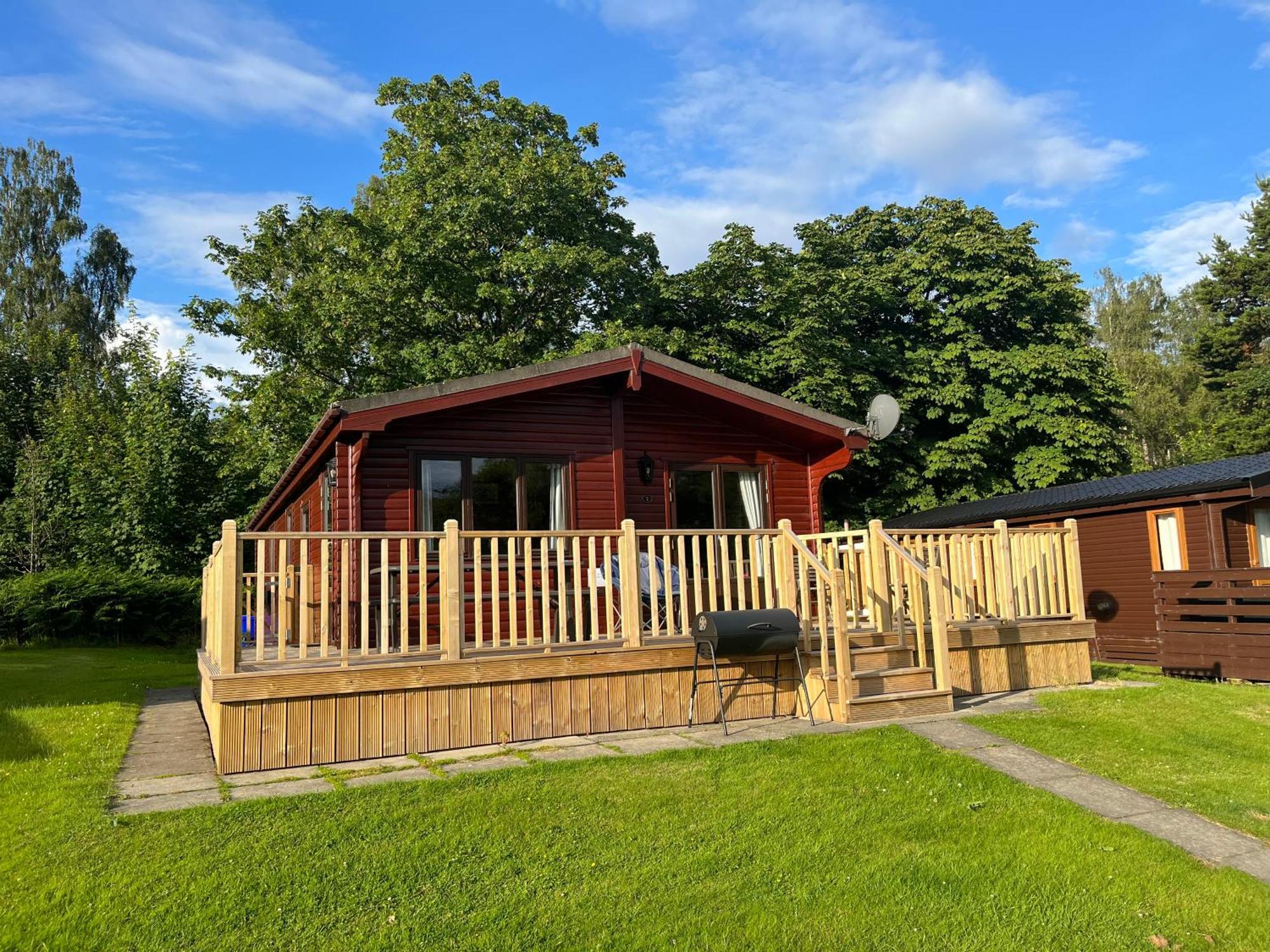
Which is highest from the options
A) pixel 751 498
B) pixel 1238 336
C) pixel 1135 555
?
pixel 1238 336

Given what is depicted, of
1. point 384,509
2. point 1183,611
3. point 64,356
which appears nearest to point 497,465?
point 384,509

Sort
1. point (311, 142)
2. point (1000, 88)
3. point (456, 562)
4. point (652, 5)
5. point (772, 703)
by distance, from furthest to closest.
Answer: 1. point (311, 142)
2. point (1000, 88)
3. point (652, 5)
4. point (772, 703)
5. point (456, 562)

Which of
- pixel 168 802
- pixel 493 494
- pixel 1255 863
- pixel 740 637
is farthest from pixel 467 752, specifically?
pixel 1255 863

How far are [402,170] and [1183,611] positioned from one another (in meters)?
21.3

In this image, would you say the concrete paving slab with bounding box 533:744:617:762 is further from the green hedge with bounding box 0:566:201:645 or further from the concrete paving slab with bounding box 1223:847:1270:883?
the green hedge with bounding box 0:566:201:645

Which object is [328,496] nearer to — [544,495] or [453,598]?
[544,495]

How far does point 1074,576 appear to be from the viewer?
8578 mm

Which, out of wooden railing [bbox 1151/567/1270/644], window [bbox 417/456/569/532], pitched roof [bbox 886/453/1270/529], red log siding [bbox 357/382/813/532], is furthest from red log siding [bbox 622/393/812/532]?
pitched roof [bbox 886/453/1270/529]

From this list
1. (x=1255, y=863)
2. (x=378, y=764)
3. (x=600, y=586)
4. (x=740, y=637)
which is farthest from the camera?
(x=600, y=586)

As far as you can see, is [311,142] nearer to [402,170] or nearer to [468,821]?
[402,170]

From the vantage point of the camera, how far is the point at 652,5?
10273 millimetres

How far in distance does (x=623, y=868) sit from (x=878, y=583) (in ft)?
15.1

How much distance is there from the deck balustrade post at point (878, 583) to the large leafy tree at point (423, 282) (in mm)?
12932

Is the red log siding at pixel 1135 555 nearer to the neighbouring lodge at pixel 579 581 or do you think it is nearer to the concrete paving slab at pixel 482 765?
the neighbouring lodge at pixel 579 581
